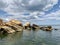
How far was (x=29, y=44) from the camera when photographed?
4144 cm

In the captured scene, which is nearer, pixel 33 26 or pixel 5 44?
pixel 5 44

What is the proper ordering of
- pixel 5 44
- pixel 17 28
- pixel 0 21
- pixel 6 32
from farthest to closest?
1. pixel 0 21
2. pixel 17 28
3. pixel 6 32
4. pixel 5 44

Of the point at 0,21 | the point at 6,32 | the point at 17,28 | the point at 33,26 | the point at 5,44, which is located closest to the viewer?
the point at 5,44

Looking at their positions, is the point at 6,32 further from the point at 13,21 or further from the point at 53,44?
the point at 53,44

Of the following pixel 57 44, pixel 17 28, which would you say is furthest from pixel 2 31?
pixel 57 44

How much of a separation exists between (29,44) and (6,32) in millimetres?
29677

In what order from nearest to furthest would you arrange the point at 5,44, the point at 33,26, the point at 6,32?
the point at 5,44, the point at 6,32, the point at 33,26

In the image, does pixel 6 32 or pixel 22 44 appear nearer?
pixel 22 44

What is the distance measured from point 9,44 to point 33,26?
6351 cm

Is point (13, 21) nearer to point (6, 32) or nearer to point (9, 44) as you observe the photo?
point (6, 32)

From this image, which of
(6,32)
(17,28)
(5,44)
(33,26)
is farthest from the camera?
(33,26)

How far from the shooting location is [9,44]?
41.1 metres

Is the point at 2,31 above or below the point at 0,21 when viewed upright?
below

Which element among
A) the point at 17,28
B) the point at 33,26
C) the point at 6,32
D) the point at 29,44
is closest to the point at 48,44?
A: the point at 29,44
